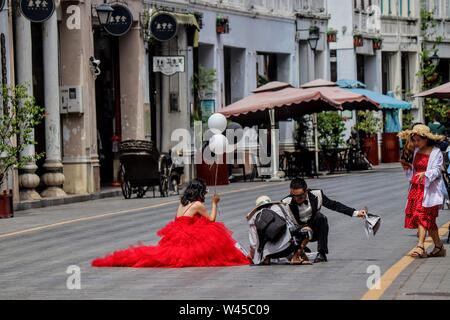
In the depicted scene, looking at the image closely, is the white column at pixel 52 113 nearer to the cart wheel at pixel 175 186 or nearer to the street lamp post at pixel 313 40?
the cart wheel at pixel 175 186

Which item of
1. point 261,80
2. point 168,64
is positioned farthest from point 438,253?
point 261,80

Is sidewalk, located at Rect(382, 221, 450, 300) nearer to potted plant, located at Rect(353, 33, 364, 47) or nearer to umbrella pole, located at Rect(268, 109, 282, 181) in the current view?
umbrella pole, located at Rect(268, 109, 282, 181)

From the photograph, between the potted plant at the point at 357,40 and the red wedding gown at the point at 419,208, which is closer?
the red wedding gown at the point at 419,208

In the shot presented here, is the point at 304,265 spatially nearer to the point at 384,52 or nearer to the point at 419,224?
the point at 419,224

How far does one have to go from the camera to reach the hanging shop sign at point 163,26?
40406mm

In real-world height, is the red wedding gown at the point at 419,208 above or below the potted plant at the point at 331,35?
below

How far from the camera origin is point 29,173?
33938 millimetres

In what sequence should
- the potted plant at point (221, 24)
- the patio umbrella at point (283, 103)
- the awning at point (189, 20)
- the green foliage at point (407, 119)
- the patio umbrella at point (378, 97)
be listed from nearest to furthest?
the patio umbrella at point (283, 103)
the awning at point (189, 20)
the potted plant at point (221, 24)
the patio umbrella at point (378, 97)
the green foliage at point (407, 119)

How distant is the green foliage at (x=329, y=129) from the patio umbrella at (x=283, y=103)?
3.81 m

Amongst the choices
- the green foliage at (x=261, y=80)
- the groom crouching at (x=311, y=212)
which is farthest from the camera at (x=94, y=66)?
the groom crouching at (x=311, y=212)

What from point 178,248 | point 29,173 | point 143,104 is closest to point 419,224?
point 178,248

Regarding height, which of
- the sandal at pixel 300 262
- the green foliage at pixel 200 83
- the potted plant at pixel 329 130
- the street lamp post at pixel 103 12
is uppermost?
the street lamp post at pixel 103 12

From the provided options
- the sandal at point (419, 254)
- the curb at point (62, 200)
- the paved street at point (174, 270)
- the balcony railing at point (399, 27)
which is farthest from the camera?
the balcony railing at point (399, 27)
